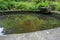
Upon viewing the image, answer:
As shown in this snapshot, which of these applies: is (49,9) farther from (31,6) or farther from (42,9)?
(31,6)

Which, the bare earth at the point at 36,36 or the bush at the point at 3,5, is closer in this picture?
the bare earth at the point at 36,36

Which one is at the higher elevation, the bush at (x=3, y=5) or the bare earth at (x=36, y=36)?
the bare earth at (x=36, y=36)

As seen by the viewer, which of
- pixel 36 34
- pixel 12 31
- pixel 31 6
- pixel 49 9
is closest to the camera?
pixel 36 34

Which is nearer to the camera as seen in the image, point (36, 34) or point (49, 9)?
point (36, 34)

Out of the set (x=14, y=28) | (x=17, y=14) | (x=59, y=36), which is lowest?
(x=17, y=14)

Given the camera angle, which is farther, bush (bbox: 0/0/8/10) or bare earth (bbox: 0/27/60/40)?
bush (bbox: 0/0/8/10)

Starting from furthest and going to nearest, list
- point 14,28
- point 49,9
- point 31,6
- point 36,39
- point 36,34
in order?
point 31,6, point 49,9, point 14,28, point 36,34, point 36,39

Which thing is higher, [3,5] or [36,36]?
[36,36]

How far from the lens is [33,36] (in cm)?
486

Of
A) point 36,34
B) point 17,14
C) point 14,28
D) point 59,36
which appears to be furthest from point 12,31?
point 17,14

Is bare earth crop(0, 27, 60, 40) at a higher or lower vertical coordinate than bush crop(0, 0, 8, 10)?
higher

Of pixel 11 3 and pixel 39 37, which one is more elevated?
pixel 39 37

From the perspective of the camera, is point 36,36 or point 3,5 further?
point 3,5

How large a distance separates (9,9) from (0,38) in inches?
225
